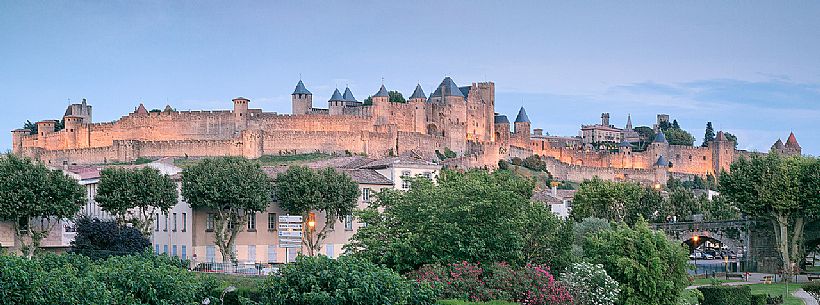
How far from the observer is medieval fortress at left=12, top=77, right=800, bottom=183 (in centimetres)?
13762

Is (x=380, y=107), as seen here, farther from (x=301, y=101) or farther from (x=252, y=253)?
(x=252, y=253)

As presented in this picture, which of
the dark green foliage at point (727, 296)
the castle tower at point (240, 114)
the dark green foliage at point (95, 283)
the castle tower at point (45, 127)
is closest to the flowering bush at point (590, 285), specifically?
the dark green foliage at point (727, 296)

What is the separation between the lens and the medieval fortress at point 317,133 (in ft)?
452

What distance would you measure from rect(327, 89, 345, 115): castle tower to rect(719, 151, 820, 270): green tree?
8704 cm

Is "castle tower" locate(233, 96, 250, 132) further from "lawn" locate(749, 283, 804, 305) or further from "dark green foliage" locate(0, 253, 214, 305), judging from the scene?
"dark green foliage" locate(0, 253, 214, 305)

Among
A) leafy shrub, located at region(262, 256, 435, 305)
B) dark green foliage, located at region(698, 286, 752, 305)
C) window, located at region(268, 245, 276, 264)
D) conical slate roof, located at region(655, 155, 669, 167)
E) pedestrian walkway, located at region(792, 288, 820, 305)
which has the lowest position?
pedestrian walkway, located at region(792, 288, 820, 305)

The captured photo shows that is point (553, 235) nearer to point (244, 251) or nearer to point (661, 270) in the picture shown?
point (661, 270)

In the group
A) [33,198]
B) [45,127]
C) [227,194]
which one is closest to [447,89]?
[45,127]

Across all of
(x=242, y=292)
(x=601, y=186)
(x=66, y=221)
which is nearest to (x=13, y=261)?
(x=242, y=292)

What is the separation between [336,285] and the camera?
3394 centimetres

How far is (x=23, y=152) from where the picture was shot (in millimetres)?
148625

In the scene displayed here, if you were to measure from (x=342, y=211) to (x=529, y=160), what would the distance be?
8855 centimetres

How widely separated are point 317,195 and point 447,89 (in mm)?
89786

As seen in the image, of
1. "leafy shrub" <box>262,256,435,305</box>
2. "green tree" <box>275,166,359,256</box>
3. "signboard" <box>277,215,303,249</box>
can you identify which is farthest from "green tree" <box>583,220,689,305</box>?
"green tree" <box>275,166,359,256</box>
